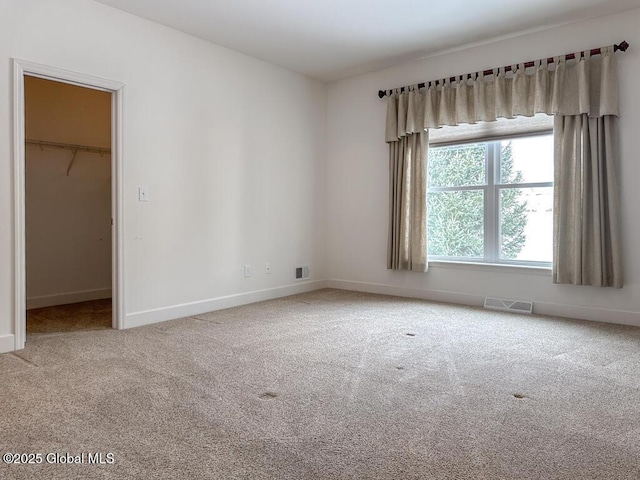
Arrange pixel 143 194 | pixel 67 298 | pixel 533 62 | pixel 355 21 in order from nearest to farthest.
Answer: pixel 143 194 < pixel 355 21 < pixel 533 62 < pixel 67 298

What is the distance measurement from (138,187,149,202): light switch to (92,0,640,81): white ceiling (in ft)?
4.89

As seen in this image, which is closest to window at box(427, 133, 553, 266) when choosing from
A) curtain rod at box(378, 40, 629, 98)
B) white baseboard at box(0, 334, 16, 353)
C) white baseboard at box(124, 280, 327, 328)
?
curtain rod at box(378, 40, 629, 98)

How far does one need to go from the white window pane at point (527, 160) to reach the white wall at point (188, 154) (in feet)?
7.59

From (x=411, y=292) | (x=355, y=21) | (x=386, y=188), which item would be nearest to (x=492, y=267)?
(x=411, y=292)

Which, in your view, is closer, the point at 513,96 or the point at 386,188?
the point at 513,96

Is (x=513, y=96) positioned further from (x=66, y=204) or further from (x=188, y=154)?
(x=66, y=204)

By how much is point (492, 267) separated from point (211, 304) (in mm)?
2897

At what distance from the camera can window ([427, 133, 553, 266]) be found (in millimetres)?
4418

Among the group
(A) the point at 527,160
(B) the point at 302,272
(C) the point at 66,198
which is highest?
(A) the point at 527,160

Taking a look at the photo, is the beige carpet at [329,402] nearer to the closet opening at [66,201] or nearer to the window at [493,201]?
the window at [493,201]

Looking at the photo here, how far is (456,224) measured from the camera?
496cm

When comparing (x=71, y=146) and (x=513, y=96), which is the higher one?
(x=513, y=96)

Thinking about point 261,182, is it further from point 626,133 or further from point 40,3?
point 626,133

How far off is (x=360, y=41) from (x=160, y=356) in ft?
11.5
